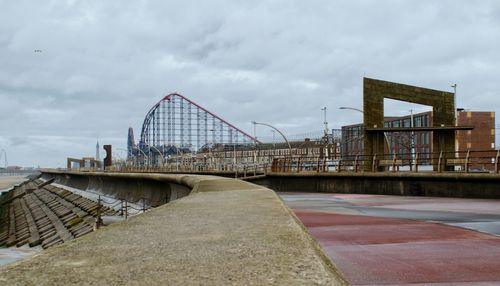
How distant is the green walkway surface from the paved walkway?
170 centimetres

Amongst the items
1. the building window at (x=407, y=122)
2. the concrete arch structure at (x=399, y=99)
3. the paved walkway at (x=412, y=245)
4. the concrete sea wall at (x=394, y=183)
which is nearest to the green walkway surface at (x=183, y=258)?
the paved walkway at (x=412, y=245)

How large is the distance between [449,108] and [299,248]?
3116cm

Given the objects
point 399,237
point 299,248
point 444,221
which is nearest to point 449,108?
point 444,221

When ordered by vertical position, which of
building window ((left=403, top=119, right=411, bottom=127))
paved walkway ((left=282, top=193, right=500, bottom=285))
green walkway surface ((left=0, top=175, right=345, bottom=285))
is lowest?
paved walkway ((left=282, top=193, right=500, bottom=285))

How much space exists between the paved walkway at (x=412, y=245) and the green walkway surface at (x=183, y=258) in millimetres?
1697

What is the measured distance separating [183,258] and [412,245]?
6.11 m

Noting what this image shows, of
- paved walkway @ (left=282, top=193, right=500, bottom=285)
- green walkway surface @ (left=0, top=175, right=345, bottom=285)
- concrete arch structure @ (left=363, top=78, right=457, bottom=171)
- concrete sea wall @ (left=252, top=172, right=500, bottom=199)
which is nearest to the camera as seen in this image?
green walkway surface @ (left=0, top=175, right=345, bottom=285)

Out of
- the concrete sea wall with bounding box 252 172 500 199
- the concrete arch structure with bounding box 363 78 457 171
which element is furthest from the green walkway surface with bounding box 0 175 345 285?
the concrete arch structure with bounding box 363 78 457 171

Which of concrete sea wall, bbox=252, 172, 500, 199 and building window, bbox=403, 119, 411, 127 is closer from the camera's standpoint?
concrete sea wall, bbox=252, 172, 500, 199

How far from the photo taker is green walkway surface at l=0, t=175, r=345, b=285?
3301 millimetres

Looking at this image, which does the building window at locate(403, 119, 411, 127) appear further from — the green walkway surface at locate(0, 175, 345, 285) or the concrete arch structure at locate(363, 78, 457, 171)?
the green walkway surface at locate(0, 175, 345, 285)

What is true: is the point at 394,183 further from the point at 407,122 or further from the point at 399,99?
the point at 407,122

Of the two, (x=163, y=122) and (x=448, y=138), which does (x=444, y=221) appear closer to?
(x=448, y=138)

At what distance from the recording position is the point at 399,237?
33.1 feet
